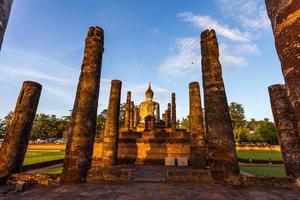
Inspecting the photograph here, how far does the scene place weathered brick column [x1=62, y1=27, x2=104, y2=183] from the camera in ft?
22.7

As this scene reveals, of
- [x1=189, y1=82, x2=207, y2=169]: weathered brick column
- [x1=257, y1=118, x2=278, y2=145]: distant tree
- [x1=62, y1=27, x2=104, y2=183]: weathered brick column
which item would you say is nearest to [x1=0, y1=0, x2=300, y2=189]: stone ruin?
[x1=62, y1=27, x2=104, y2=183]: weathered brick column

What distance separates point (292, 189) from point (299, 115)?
621cm

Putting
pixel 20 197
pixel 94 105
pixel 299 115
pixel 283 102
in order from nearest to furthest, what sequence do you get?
pixel 299 115 < pixel 20 197 < pixel 94 105 < pixel 283 102

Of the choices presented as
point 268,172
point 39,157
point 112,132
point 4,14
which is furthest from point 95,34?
point 39,157

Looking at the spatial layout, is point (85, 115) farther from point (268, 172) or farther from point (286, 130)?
point (268, 172)

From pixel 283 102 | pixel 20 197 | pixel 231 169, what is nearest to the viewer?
pixel 20 197

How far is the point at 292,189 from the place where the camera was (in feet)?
19.6

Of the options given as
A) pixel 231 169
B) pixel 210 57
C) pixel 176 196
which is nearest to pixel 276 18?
pixel 176 196

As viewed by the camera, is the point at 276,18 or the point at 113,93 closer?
the point at 276,18

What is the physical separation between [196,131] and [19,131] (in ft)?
32.2

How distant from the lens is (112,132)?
12797 millimetres

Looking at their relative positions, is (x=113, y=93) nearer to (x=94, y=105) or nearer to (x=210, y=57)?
(x=94, y=105)

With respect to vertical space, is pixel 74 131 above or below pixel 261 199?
above

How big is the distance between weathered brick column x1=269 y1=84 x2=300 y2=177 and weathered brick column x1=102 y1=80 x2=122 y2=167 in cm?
915
